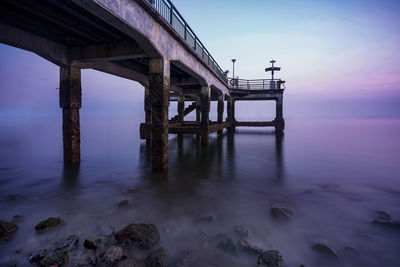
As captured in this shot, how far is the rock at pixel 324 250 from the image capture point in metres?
3.08

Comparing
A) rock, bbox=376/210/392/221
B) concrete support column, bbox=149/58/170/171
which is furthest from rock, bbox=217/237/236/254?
concrete support column, bbox=149/58/170/171

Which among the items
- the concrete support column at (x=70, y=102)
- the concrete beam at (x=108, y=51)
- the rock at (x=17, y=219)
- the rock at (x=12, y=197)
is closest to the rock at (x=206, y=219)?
the rock at (x=17, y=219)

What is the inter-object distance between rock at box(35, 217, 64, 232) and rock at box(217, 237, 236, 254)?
312 cm

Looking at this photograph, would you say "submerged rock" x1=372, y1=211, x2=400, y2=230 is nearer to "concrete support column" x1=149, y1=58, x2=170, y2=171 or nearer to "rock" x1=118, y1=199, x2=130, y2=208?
"rock" x1=118, y1=199, x2=130, y2=208

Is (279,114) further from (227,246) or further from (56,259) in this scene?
(56,259)

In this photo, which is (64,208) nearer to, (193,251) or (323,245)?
(193,251)

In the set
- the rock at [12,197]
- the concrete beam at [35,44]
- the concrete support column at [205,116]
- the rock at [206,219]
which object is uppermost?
the concrete beam at [35,44]

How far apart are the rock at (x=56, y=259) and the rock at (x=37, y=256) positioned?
0.17 m

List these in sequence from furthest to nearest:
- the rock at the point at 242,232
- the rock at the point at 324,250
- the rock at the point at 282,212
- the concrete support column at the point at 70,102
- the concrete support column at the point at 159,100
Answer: the concrete support column at the point at 70,102, the concrete support column at the point at 159,100, the rock at the point at 282,212, the rock at the point at 242,232, the rock at the point at 324,250

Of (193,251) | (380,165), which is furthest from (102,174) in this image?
(380,165)

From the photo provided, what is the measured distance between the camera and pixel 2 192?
570cm

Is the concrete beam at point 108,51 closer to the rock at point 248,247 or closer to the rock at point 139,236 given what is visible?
the rock at point 139,236

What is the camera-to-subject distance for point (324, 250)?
10.4 feet

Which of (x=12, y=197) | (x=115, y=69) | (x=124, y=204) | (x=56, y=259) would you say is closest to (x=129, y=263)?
(x=56, y=259)
